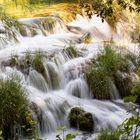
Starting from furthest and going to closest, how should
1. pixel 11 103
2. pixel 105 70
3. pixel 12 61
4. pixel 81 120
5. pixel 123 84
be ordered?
pixel 123 84, pixel 105 70, pixel 12 61, pixel 81 120, pixel 11 103

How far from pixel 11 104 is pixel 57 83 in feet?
7.27

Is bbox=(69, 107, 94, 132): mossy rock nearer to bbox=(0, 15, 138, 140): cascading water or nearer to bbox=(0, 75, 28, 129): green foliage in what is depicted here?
bbox=(0, 15, 138, 140): cascading water

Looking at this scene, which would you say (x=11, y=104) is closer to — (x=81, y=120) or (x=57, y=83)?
(x=81, y=120)

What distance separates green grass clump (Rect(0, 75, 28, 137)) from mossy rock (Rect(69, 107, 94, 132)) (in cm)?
90

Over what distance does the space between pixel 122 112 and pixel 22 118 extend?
2172 millimetres

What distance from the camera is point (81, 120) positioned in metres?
6.78

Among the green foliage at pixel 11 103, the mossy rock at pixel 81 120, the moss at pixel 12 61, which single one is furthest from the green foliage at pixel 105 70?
the green foliage at pixel 11 103

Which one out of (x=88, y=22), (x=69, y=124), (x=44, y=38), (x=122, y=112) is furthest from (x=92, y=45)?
(x=69, y=124)

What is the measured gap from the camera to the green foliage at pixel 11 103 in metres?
6.21

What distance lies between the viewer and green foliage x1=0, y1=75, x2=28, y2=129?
6207 millimetres

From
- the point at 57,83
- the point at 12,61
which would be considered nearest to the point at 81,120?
the point at 57,83

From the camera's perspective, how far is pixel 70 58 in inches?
364

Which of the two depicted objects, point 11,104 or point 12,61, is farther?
point 12,61

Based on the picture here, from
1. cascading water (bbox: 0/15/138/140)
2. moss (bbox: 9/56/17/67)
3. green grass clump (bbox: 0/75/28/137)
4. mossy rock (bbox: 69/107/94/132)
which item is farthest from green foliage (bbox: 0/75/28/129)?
moss (bbox: 9/56/17/67)
